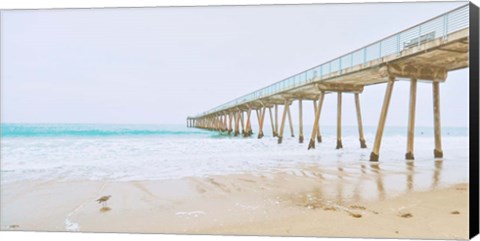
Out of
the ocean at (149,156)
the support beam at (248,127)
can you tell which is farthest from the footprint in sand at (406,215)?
the support beam at (248,127)

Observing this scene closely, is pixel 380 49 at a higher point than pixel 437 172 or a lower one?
higher

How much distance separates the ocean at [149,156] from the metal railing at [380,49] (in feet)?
2.24

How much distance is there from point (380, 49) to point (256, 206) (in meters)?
2.65

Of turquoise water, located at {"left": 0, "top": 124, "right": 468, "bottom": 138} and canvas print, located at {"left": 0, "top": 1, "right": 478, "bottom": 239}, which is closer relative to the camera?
canvas print, located at {"left": 0, "top": 1, "right": 478, "bottom": 239}

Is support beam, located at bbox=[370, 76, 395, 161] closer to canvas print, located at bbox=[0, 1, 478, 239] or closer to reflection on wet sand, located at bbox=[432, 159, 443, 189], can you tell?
canvas print, located at bbox=[0, 1, 478, 239]

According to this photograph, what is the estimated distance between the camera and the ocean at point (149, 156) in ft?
16.2

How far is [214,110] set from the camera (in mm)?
5906

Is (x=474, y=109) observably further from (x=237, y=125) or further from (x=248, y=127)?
(x=237, y=125)

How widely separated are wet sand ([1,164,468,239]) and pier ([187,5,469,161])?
0.72 meters

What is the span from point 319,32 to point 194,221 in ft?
8.66

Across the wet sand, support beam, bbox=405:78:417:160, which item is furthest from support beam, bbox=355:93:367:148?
support beam, bbox=405:78:417:160

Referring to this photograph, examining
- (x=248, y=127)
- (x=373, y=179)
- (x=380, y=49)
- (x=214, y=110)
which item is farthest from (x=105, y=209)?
(x=380, y=49)

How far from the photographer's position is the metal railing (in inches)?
170

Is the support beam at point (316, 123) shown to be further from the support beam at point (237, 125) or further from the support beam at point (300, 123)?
the support beam at point (237, 125)
